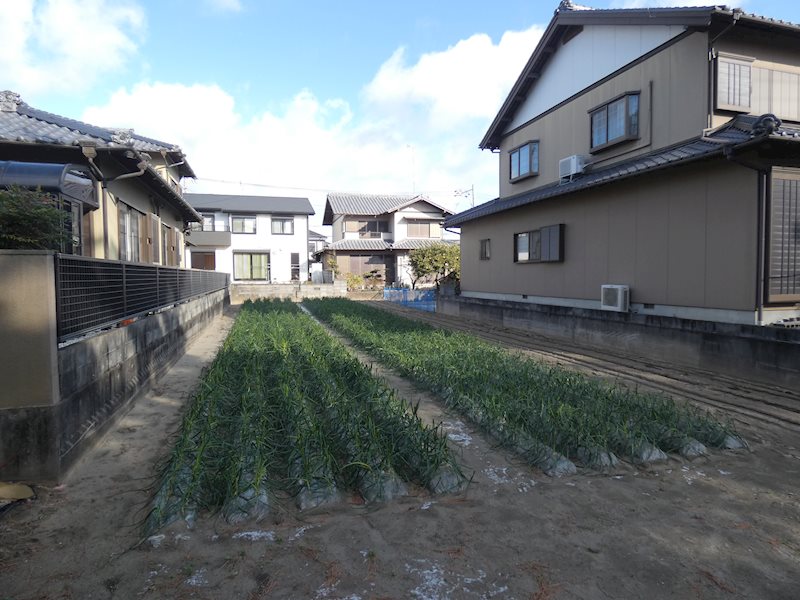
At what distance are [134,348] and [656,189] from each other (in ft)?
27.8

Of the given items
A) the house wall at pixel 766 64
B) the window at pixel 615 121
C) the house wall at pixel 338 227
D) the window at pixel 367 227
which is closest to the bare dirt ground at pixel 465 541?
the house wall at pixel 766 64

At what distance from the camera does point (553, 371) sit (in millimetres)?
A: 6496

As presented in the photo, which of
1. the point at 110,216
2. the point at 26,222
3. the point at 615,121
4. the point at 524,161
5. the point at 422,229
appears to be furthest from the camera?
the point at 422,229

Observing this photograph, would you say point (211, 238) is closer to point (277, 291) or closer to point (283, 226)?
point (283, 226)

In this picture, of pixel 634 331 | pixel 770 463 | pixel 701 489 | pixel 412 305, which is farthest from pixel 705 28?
pixel 412 305

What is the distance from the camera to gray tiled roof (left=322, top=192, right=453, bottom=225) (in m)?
31.6

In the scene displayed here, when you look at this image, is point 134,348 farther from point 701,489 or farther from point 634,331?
point 634,331

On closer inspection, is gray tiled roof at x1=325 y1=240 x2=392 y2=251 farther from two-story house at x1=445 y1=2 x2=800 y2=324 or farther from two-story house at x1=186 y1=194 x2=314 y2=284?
two-story house at x1=445 y1=2 x2=800 y2=324

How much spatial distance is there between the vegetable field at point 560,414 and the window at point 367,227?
25732 millimetres

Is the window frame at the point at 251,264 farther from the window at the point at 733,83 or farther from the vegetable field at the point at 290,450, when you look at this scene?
the window at the point at 733,83

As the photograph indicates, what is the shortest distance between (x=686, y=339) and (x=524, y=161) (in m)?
7.91

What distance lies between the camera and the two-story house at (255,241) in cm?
3006

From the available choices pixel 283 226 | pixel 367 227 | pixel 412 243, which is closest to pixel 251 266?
pixel 283 226

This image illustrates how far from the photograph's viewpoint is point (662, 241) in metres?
8.41
